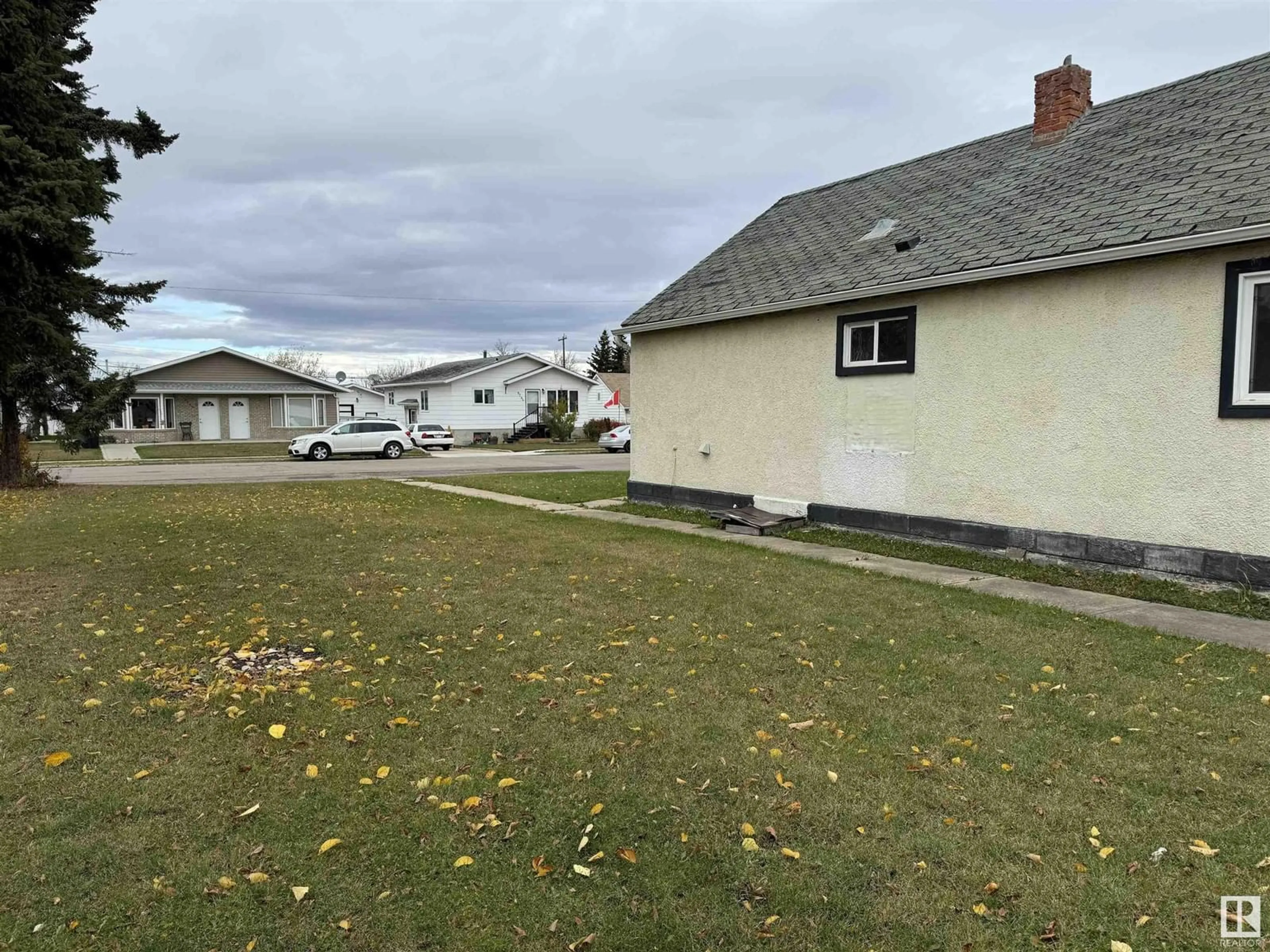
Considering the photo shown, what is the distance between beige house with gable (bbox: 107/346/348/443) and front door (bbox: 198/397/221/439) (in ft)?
0.10

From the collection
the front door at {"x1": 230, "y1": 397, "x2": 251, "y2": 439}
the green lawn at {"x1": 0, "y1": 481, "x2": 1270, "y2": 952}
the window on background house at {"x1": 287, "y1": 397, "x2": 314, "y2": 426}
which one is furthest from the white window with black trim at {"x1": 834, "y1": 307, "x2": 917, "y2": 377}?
the front door at {"x1": 230, "y1": 397, "x2": 251, "y2": 439}

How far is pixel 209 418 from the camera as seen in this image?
46156 millimetres

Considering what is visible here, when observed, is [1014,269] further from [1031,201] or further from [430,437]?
[430,437]

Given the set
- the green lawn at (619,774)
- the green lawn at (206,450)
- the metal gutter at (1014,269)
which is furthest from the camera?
→ the green lawn at (206,450)

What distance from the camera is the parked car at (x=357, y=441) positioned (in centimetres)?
3341

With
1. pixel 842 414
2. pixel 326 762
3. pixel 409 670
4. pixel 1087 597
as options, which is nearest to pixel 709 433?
pixel 842 414

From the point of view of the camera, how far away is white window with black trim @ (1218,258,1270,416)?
24.2 ft

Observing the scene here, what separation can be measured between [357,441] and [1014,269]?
2976 centimetres

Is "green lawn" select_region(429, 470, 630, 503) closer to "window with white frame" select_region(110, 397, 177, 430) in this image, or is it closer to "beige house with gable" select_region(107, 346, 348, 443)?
"beige house with gable" select_region(107, 346, 348, 443)

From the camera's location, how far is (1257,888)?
9.93 feet

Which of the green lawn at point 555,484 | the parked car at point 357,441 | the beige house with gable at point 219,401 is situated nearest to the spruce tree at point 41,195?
the green lawn at point 555,484

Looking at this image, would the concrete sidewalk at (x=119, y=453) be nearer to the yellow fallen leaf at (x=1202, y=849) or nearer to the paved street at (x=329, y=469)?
the paved street at (x=329, y=469)

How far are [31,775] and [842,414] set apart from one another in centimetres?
973

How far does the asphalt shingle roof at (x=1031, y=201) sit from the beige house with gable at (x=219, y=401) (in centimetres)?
3747
